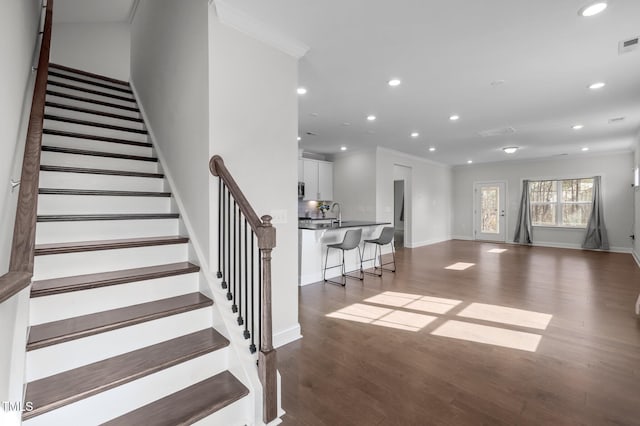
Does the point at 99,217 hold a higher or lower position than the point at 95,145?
lower

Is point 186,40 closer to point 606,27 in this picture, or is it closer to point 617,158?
point 606,27

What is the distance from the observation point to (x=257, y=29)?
2.53 metres

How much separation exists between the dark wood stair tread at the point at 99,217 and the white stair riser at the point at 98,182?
363 mm

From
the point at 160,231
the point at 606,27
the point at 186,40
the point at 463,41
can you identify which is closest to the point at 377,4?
the point at 463,41

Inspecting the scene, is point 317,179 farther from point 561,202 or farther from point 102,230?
point 561,202

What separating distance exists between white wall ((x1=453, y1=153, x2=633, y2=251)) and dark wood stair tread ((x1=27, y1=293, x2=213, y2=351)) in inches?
401

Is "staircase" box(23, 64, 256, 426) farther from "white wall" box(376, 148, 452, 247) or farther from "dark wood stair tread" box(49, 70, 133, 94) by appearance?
"white wall" box(376, 148, 452, 247)

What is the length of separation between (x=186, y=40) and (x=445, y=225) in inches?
382

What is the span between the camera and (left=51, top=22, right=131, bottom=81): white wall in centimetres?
505

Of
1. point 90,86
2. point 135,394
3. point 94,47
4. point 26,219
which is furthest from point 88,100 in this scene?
point 135,394

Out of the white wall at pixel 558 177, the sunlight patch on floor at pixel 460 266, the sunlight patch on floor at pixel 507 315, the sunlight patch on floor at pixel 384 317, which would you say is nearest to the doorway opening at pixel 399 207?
the white wall at pixel 558 177

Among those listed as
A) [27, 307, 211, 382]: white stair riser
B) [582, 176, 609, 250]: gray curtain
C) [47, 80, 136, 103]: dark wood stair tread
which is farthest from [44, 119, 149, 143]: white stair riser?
[582, 176, 609, 250]: gray curtain

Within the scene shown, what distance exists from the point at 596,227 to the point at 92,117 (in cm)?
1102

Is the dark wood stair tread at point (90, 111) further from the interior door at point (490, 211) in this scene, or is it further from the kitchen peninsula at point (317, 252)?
A: the interior door at point (490, 211)
